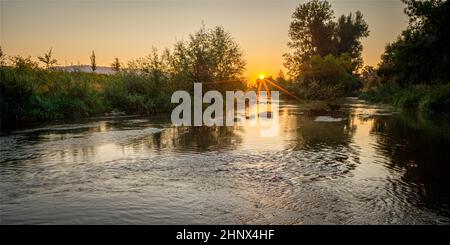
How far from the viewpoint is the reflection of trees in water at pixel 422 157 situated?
7195 mm

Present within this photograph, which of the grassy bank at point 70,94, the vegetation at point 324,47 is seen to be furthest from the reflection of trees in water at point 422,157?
the vegetation at point 324,47

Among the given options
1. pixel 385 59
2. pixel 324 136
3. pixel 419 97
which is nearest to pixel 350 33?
pixel 385 59

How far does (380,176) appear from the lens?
863cm

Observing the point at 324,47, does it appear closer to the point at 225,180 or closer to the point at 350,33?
the point at 350,33

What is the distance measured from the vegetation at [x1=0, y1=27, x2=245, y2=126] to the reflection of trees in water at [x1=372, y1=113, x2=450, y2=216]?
1752cm

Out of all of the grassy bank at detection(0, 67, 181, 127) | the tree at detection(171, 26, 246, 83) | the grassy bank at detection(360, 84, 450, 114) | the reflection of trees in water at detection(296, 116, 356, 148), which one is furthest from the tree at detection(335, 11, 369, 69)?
the reflection of trees in water at detection(296, 116, 356, 148)

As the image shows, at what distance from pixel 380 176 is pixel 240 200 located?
11.9ft

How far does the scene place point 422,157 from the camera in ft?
35.4

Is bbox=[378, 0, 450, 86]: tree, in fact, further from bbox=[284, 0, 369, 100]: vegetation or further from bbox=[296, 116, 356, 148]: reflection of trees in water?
bbox=[284, 0, 369, 100]: vegetation

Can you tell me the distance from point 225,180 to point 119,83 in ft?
80.3

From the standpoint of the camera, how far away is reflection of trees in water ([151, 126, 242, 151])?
13.0 metres

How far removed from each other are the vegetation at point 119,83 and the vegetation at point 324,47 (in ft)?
79.3

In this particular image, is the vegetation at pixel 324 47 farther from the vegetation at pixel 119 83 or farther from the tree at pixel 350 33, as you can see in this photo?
the vegetation at pixel 119 83
